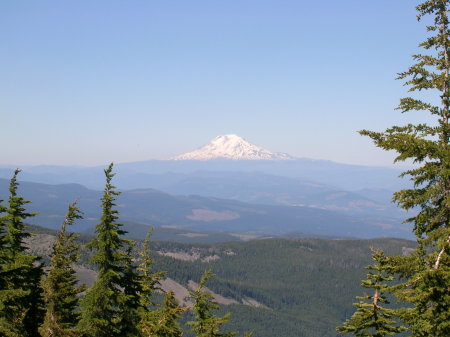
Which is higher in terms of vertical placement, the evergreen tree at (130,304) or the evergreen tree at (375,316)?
the evergreen tree at (375,316)

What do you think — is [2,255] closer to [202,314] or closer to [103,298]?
[103,298]

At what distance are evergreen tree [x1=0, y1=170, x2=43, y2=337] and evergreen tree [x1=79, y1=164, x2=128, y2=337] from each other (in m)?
3.71

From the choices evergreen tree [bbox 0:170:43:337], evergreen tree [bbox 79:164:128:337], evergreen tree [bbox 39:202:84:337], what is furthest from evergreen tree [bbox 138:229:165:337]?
evergreen tree [bbox 0:170:43:337]

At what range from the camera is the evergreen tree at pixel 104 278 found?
77.2 ft

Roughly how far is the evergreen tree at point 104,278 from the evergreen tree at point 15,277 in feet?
12.2

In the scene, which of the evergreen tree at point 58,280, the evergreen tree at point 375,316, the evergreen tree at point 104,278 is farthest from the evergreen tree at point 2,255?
the evergreen tree at point 375,316

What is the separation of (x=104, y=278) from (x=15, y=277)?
756 centimetres

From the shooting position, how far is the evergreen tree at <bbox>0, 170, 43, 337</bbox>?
23.7 metres

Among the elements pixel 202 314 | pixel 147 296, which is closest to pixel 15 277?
pixel 147 296

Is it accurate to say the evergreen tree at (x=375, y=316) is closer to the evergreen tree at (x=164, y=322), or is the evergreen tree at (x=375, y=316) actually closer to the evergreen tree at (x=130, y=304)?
the evergreen tree at (x=164, y=322)

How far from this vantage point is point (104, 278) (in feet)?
77.9

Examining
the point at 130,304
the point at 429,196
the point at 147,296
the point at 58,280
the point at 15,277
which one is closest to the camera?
the point at 429,196

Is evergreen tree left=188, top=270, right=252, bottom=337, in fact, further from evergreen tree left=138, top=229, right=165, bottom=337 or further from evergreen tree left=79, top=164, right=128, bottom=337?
evergreen tree left=79, top=164, right=128, bottom=337

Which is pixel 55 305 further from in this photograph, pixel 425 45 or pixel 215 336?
pixel 425 45
